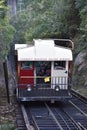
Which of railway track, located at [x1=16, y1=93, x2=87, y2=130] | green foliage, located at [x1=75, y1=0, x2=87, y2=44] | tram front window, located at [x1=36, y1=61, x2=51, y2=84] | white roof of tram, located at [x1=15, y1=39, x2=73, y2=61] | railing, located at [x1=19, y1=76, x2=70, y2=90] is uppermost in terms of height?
green foliage, located at [x1=75, y1=0, x2=87, y2=44]

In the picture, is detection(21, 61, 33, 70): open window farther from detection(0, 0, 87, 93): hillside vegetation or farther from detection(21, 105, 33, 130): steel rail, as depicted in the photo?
detection(0, 0, 87, 93): hillside vegetation

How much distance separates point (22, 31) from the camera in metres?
69.7

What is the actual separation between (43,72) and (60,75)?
858mm

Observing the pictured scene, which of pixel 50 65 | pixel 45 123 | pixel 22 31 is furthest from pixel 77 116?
pixel 22 31

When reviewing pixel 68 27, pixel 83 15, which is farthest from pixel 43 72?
pixel 68 27

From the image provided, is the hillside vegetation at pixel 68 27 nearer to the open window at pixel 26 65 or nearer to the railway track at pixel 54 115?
the open window at pixel 26 65

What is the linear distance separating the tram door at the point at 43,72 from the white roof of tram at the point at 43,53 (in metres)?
0.37

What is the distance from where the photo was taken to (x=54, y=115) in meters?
20.0

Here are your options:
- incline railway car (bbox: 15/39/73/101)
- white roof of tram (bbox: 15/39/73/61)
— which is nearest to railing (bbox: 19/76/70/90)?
incline railway car (bbox: 15/39/73/101)

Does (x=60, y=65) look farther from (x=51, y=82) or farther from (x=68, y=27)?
(x=68, y=27)

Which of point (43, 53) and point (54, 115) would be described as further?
point (43, 53)

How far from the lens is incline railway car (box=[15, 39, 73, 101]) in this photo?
72.4 ft

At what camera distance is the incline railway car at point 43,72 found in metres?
22.1

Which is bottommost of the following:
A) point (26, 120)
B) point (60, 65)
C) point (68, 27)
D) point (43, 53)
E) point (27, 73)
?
point (26, 120)
